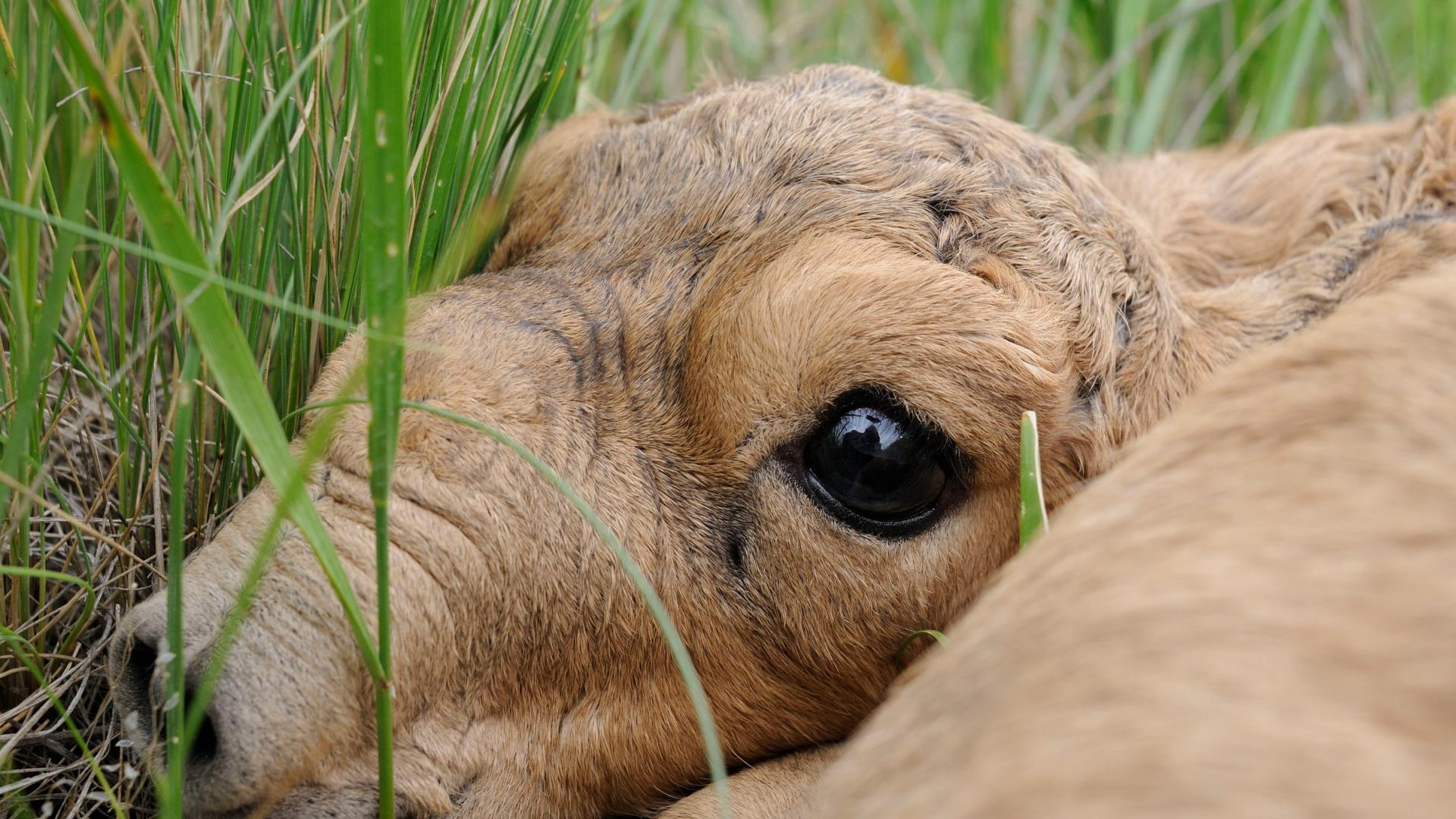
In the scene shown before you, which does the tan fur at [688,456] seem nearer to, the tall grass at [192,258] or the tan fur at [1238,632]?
the tall grass at [192,258]

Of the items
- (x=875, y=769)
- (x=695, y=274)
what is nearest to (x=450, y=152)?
(x=695, y=274)

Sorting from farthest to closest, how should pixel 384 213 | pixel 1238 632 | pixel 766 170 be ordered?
pixel 766 170 → pixel 384 213 → pixel 1238 632

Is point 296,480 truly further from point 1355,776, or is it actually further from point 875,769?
point 1355,776

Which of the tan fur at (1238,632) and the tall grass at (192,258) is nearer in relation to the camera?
the tan fur at (1238,632)

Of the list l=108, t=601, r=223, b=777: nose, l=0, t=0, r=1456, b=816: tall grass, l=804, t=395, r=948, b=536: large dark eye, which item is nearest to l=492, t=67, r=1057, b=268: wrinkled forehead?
l=0, t=0, r=1456, b=816: tall grass

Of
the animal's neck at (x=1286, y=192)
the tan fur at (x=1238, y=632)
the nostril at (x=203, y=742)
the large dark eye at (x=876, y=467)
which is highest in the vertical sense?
the animal's neck at (x=1286, y=192)

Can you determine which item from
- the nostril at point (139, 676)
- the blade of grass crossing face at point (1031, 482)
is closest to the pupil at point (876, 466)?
the blade of grass crossing face at point (1031, 482)

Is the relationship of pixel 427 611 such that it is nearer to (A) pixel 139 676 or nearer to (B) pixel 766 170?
(A) pixel 139 676

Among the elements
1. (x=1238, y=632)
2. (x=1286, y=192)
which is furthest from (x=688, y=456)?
(x=1286, y=192)
